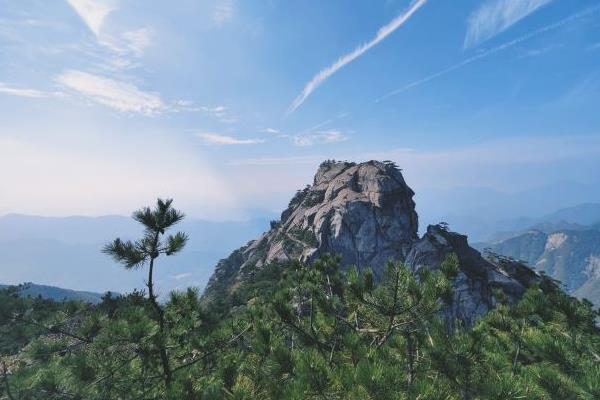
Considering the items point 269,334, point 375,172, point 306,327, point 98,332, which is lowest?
point 306,327

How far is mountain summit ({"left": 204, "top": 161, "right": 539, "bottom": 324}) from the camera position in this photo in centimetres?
6875

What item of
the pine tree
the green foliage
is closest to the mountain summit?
the green foliage

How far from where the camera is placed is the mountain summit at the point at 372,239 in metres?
68.8

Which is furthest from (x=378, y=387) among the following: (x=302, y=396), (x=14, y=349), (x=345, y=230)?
(x=345, y=230)

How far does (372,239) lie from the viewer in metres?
84.0

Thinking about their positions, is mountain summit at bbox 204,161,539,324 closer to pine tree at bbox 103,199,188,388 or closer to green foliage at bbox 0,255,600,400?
green foliage at bbox 0,255,600,400

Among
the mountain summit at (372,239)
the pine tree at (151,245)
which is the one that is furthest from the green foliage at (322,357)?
the mountain summit at (372,239)

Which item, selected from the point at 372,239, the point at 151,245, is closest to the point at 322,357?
the point at 151,245

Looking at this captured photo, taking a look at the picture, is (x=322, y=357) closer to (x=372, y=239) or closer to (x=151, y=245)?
(x=151, y=245)

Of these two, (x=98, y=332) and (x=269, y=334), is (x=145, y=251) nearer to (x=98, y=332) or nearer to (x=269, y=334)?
(x=98, y=332)

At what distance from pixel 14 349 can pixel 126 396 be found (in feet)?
91.4

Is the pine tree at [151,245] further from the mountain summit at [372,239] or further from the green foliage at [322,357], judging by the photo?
the mountain summit at [372,239]

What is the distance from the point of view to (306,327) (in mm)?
9305

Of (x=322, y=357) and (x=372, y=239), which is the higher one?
(x=322, y=357)
